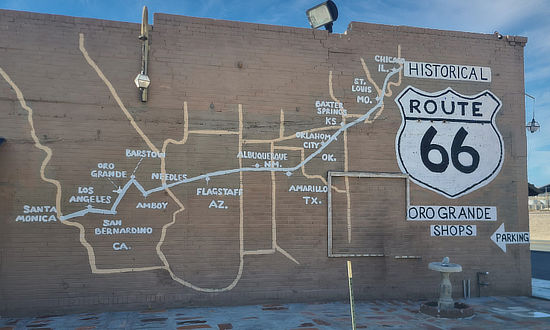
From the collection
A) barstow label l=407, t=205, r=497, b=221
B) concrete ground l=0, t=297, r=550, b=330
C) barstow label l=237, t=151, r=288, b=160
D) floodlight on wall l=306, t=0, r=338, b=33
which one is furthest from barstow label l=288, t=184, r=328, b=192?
floodlight on wall l=306, t=0, r=338, b=33

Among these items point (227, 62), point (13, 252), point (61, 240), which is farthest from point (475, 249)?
point (13, 252)

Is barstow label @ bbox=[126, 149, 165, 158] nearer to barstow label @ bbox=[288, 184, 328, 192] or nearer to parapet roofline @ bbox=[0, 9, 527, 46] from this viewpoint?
parapet roofline @ bbox=[0, 9, 527, 46]

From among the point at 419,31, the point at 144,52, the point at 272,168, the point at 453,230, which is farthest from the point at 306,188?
the point at 419,31

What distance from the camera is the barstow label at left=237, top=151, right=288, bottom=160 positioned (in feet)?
28.8

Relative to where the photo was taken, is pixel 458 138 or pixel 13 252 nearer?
pixel 13 252

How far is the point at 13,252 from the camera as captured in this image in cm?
765

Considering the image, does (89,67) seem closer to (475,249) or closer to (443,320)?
(443,320)

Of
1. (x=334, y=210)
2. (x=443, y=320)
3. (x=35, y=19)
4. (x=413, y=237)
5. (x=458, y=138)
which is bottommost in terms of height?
(x=443, y=320)

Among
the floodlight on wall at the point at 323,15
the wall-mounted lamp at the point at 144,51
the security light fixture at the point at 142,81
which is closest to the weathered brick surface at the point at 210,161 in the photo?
the wall-mounted lamp at the point at 144,51

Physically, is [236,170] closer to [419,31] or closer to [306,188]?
[306,188]

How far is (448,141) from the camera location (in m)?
9.68

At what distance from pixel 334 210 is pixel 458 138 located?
128 inches

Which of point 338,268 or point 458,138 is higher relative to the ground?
point 458,138

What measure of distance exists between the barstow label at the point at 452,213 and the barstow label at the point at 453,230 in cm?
17
